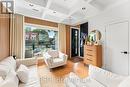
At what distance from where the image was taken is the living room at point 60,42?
1967mm

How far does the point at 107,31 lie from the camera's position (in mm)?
3750

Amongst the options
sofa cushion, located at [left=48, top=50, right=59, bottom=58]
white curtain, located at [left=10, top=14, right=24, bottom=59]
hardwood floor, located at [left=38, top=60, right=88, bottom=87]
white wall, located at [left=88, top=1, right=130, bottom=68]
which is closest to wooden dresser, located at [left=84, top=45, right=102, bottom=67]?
white wall, located at [left=88, top=1, right=130, bottom=68]

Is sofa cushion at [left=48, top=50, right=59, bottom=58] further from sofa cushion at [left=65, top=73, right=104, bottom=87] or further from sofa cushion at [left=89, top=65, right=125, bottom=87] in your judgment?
sofa cushion at [left=65, top=73, right=104, bottom=87]

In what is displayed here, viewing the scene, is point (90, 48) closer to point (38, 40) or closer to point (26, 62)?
point (26, 62)

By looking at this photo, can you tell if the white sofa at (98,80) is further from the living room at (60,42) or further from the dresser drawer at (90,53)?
the dresser drawer at (90,53)

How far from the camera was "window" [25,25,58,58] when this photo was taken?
194 inches

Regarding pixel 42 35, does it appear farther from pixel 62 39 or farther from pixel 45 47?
pixel 62 39

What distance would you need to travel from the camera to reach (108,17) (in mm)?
3680

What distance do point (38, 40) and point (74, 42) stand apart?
2695 millimetres

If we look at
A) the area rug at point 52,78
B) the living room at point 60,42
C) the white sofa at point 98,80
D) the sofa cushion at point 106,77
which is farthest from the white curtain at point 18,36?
the sofa cushion at point 106,77

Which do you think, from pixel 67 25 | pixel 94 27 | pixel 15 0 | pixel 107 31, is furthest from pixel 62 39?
pixel 15 0

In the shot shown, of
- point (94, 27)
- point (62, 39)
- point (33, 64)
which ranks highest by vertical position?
point (94, 27)

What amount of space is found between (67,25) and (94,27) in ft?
7.60

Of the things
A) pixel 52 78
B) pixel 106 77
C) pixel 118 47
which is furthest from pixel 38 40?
pixel 106 77
